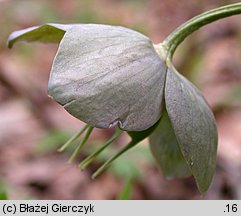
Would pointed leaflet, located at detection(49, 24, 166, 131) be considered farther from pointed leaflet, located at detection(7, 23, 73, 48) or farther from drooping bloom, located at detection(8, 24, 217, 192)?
pointed leaflet, located at detection(7, 23, 73, 48)

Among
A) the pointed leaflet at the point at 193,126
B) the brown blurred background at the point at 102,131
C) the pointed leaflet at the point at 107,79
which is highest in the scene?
the pointed leaflet at the point at 107,79

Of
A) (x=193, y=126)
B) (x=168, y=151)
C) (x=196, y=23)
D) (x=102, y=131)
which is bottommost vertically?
(x=102, y=131)

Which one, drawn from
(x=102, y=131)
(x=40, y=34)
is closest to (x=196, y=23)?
(x=40, y=34)

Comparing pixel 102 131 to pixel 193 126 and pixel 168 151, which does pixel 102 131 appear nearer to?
pixel 168 151

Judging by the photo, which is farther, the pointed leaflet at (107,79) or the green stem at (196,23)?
the green stem at (196,23)

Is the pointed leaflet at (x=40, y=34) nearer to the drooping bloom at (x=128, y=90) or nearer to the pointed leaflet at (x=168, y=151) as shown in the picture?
the drooping bloom at (x=128, y=90)

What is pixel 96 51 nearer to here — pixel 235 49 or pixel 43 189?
pixel 43 189

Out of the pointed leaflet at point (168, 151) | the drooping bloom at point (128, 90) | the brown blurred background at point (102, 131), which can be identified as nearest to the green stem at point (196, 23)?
the drooping bloom at point (128, 90)
